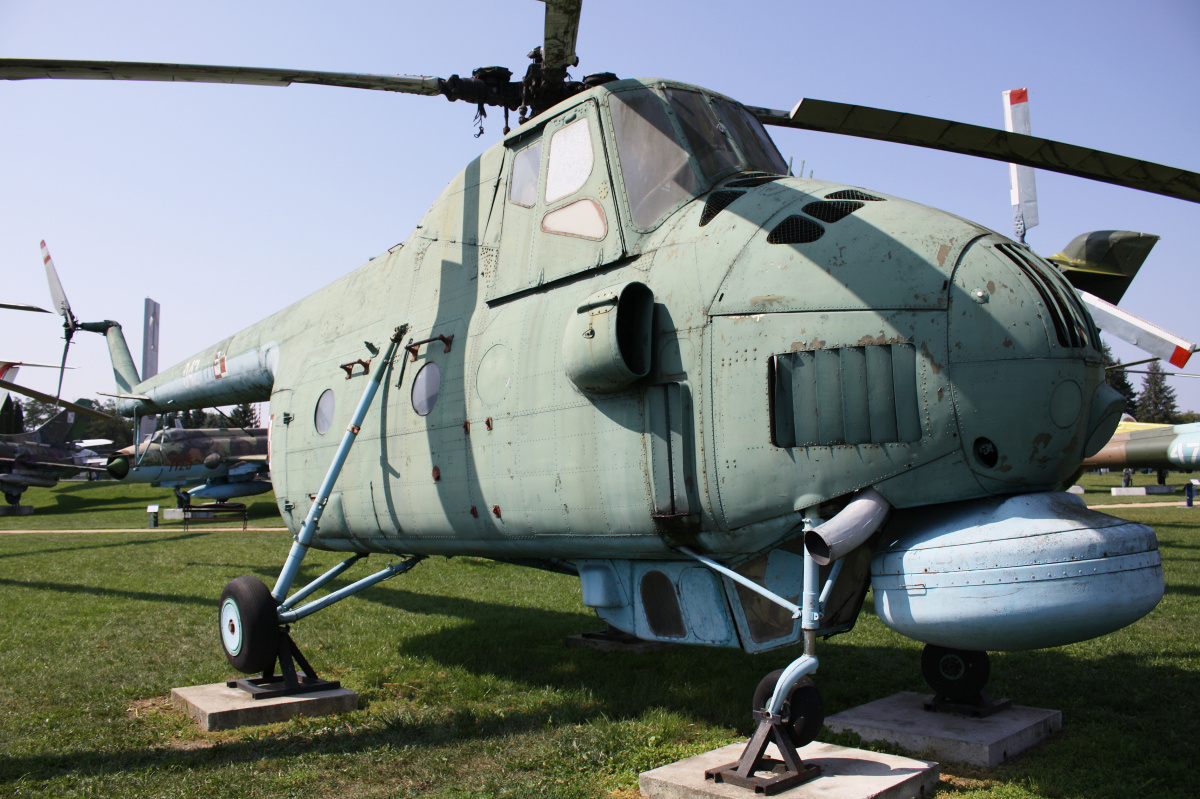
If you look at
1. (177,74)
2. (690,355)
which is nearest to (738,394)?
(690,355)

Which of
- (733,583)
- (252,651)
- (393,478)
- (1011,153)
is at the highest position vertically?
(1011,153)

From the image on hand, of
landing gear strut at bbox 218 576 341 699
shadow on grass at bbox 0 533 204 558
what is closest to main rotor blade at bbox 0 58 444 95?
landing gear strut at bbox 218 576 341 699

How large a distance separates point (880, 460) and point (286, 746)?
437 cm

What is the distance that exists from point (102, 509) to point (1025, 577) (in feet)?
133

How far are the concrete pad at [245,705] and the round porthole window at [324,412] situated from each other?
2393mm

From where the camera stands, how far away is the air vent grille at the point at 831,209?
4.47 m

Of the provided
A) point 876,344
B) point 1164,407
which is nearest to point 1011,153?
point 876,344

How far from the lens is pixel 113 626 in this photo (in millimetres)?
9781

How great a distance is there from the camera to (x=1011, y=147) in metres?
4.48

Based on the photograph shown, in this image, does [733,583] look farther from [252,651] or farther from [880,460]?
[252,651]

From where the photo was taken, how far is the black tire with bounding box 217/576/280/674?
6.47 meters

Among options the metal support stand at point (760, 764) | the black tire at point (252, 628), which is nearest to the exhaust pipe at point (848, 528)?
the metal support stand at point (760, 764)

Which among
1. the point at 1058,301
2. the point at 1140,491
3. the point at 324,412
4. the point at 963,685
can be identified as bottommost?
the point at 1140,491

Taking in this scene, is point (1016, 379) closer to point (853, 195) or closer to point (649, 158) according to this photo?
point (853, 195)
